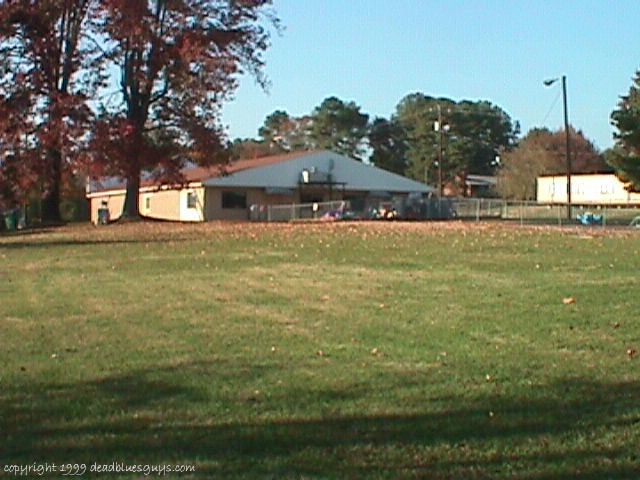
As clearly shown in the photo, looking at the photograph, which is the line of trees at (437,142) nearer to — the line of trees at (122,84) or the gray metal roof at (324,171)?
the gray metal roof at (324,171)

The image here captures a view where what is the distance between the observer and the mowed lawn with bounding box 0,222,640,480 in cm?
607

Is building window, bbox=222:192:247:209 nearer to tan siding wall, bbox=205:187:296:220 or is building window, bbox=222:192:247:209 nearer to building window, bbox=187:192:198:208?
tan siding wall, bbox=205:187:296:220

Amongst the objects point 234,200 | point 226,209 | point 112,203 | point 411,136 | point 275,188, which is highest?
point 411,136

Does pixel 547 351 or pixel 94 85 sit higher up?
pixel 94 85

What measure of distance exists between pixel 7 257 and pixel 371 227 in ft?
45.8

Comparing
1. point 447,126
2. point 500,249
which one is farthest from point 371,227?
point 447,126

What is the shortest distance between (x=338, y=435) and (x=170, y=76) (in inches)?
1532

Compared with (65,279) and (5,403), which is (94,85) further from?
(5,403)

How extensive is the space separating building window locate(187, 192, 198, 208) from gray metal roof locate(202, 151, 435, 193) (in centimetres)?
277

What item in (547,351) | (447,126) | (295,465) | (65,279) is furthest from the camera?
(447,126)

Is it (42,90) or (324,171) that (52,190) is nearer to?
(42,90)

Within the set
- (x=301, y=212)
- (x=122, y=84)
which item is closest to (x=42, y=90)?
(x=122, y=84)

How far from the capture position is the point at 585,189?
82.4 m

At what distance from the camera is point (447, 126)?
99625mm
